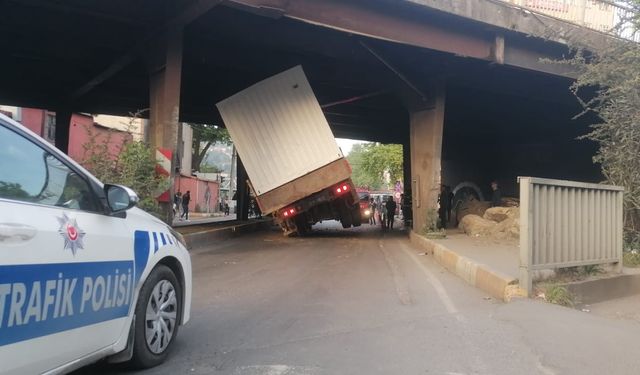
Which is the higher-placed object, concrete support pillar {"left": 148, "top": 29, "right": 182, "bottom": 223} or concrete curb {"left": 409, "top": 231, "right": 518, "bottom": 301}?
concrete support pillar {"left": 148, "top": 29, "right": 182, "bottom": 223}

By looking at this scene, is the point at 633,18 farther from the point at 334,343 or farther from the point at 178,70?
the point at 178,70

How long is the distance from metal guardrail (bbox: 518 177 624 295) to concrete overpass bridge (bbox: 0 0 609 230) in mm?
5979

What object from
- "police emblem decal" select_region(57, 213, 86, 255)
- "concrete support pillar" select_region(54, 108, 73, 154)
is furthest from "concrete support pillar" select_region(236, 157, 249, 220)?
"police emblem decal" select_region(57, 213, 86, 255)

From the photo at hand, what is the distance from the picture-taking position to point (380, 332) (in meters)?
5.84

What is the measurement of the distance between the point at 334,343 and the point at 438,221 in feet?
44.8

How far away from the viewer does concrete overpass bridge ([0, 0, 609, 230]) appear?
14578 millimetres

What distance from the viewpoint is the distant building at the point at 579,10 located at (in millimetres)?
16766

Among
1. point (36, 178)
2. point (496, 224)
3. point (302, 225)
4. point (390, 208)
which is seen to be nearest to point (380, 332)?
point (36, 178)

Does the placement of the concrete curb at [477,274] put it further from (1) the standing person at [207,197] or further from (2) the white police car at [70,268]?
(1) the standing person at [207,197]

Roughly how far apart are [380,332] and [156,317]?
2.39 m

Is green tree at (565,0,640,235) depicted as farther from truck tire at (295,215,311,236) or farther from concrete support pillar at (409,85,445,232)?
truck tire at (295,215,311,236)

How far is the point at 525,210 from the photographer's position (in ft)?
23.3

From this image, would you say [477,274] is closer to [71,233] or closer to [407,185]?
[71,233]

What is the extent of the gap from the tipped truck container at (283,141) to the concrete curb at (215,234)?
1788mm
